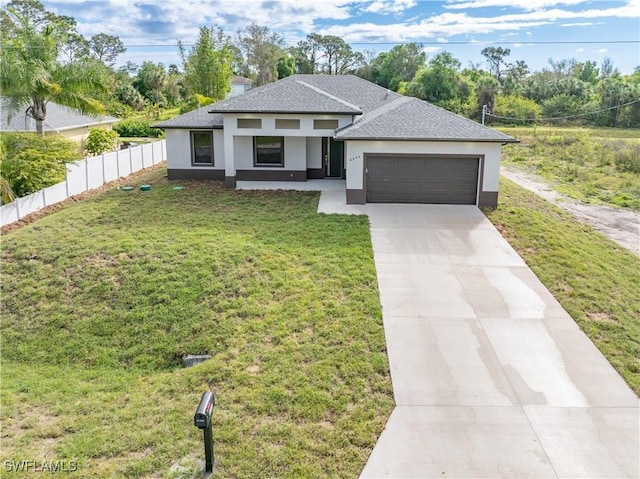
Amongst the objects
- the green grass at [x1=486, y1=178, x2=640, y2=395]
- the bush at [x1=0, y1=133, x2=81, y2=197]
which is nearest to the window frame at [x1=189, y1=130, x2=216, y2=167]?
the bush at [x1=0, y1=133, x2=81, y2=197]

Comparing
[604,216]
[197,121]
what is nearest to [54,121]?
[197,121]

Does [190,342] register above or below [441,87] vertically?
below

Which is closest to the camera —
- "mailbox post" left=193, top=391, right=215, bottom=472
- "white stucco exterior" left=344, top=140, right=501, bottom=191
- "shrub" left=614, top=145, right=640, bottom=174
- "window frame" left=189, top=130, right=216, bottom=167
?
"mailbox post" left=193, top=391, right=215, bottom=472

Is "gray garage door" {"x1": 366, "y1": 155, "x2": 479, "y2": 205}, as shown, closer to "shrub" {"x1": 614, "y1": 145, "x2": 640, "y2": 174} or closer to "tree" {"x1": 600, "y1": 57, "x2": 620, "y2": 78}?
"shrub" {"x1": 614, "y1": 145, "x2": 640, "y2": 174}

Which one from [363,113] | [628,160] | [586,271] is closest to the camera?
[586,271]

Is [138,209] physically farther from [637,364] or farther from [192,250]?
[637,364]

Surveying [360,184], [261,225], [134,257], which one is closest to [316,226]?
[261,225]

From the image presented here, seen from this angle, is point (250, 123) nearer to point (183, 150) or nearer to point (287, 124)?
point (287, 124)
